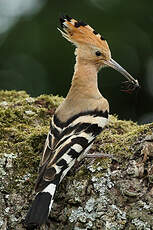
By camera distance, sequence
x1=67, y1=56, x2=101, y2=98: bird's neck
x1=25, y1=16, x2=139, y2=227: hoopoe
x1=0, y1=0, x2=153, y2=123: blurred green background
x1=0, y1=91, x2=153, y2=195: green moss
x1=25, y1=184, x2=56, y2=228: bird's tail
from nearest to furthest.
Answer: x1=25, y1=184, x2=56, y2=228: bird's tail
x1=25, y1=16, x2=139, y2=227: hoopoe
x1=0, y1=91, x2=153, y2=195: green moss
x1=67, y1=56, x2=101, y2=98: bird's neck
x1=0, y1=0, x2=153, y2=123: blurred green background

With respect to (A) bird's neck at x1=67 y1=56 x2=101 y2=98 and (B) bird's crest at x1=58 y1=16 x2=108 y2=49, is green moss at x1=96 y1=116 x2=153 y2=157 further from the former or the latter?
(B) bird's crest at x1=58 y1=16 x2=108 y2=49

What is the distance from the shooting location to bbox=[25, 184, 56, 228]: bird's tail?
2.76 metres

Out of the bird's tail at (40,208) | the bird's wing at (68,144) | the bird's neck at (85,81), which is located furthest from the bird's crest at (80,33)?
the bird's tail at (40,208)

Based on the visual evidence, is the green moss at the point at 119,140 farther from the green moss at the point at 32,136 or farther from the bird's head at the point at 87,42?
the bird's head at the point at 87,42

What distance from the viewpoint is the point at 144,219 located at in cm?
279

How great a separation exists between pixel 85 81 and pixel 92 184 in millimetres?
1154

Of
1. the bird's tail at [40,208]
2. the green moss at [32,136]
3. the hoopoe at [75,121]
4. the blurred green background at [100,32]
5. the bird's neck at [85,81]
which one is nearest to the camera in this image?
the bird's tail at [40,208]

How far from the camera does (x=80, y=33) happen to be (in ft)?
12.8

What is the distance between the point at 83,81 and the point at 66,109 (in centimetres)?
45

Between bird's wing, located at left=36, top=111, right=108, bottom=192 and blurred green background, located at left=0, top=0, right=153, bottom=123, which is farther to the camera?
blurred green background, located at left=0, top=0, right=153, bottom=123

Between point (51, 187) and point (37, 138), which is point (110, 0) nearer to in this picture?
point (37, 138)

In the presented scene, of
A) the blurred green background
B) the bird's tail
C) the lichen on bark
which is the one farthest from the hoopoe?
the blurred green background

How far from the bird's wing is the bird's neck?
284 millimetres

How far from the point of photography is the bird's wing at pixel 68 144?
300 centimetres
